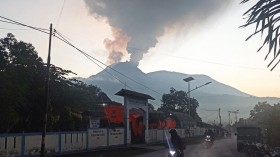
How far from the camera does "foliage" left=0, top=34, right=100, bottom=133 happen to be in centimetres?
2907

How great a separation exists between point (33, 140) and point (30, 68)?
860 cm

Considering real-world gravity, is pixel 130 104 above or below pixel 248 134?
above

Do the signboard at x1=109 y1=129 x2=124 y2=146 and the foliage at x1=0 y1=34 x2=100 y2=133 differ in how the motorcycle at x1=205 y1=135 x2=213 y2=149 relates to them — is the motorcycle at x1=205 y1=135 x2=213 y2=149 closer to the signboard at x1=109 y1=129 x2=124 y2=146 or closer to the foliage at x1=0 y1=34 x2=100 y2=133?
the signboard at x1=109 y1=129 x2=124 y2=146

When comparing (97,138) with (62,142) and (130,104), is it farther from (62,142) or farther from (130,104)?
(130,104)

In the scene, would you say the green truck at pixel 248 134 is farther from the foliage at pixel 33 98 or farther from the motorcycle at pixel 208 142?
the foliage at pixel 33 98

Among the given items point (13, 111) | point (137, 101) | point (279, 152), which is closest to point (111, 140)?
point (137, 101)

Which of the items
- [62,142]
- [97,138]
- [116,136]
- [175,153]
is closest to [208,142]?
[116,136]

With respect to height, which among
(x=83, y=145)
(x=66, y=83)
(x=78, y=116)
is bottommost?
(x=83, y=145)

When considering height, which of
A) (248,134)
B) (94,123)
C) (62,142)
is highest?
(94,123)

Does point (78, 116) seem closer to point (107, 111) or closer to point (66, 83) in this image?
point (66, 83)

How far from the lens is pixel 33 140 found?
27.4 meters

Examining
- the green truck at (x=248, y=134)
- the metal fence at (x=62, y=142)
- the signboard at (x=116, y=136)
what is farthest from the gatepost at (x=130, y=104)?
the green truck at (x=248, y=134)

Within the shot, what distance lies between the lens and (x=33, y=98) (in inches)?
1350

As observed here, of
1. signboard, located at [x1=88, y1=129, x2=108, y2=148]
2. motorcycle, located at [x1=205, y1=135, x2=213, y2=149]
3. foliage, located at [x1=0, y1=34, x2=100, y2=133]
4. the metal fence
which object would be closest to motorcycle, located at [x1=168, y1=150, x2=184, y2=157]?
the metal fence
